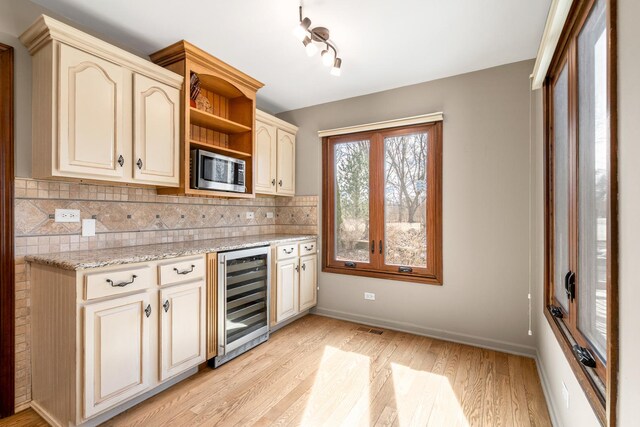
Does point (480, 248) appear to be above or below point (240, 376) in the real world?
above

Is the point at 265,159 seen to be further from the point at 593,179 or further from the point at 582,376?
the point at 582,376

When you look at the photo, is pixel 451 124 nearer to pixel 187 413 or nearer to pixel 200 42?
pixel 200 42

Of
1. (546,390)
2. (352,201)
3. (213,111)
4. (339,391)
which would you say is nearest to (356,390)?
(339,391)

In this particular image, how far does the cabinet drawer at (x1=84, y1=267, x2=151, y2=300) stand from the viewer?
167 cm

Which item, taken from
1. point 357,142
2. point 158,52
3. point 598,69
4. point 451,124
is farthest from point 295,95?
point 598,69

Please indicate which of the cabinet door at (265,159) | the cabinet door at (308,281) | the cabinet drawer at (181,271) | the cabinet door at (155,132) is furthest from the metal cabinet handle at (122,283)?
the cabinet door at (308,281)

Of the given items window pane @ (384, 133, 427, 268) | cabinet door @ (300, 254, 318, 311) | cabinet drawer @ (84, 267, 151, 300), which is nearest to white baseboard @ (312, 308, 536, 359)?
cabinet door @ (300, 254, 318, 311)

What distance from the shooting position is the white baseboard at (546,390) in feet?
5.85

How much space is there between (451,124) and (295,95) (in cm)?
170

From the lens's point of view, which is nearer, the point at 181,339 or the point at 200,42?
the point at 181,339

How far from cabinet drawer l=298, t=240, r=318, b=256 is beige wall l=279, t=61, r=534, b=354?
895mm

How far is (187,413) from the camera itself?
190 cm

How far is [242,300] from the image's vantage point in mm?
2689

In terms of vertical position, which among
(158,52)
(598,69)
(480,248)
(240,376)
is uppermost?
(158,52)
